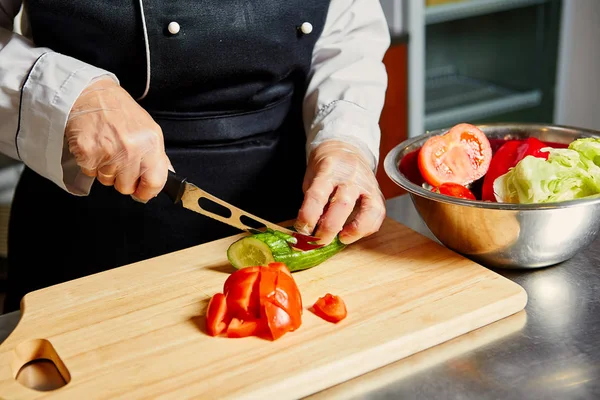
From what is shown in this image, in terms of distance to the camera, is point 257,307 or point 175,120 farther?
point 175,120

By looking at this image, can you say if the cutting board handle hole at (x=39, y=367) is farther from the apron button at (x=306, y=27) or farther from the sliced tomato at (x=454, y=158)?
the apron button at (x=306, y=27)

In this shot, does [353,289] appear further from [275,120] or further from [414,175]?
[275,120]

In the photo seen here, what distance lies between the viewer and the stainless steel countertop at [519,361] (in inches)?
39.5

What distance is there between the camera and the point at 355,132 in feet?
4.99

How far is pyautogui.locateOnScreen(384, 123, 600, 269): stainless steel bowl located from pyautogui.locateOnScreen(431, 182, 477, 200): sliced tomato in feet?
0.13

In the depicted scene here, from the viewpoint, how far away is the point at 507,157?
4.41 ft

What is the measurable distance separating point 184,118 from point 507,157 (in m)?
0.65

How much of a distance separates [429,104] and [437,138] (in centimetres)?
221

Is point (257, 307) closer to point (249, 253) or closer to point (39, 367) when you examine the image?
point (249, 253)

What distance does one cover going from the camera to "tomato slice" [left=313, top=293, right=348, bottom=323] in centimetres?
115

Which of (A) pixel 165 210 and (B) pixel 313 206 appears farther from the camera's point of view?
(A) pixel 165 210

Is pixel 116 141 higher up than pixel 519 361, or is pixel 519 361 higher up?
pixel 116 141

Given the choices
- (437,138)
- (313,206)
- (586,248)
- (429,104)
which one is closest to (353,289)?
(313,206)

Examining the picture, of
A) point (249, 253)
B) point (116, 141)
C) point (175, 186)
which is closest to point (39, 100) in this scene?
point (116, 141)
